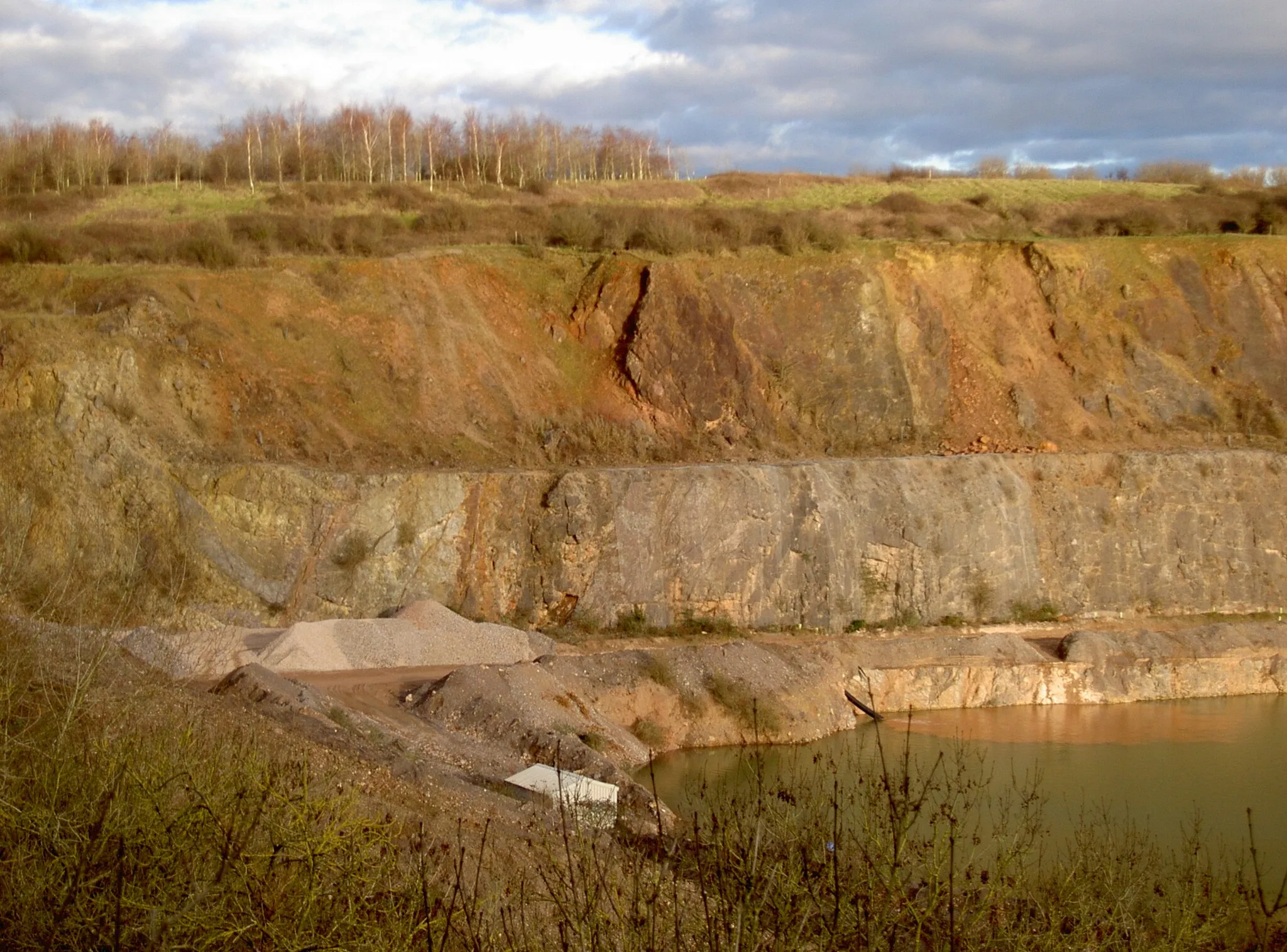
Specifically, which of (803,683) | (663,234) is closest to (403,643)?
(803,683)

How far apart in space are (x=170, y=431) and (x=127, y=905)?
23285 mm

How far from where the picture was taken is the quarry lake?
18.4m

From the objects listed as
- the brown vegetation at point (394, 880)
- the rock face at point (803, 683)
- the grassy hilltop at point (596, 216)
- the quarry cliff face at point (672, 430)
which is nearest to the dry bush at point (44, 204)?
the grassy hilltop at point (596, 216)

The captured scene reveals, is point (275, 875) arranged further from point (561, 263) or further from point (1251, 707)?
point (561, 263)

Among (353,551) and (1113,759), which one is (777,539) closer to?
(1113,759)

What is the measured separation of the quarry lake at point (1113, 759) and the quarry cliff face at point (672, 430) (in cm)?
436

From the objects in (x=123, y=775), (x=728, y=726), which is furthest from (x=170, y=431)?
(x=123, y=775)

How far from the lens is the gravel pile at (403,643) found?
2458 centimetres

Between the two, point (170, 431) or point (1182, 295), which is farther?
point (1182, 295)

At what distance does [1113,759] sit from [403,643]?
45.1ft

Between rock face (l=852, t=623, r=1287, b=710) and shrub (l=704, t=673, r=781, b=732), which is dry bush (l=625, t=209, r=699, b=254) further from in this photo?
shrub (l=704, t=673, r=781, b=732)

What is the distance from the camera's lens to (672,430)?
35031 millimetres

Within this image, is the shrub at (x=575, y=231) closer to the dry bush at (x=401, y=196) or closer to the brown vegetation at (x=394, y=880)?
the dry bush at (x=401, y=196)

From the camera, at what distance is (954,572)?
31.8 m
